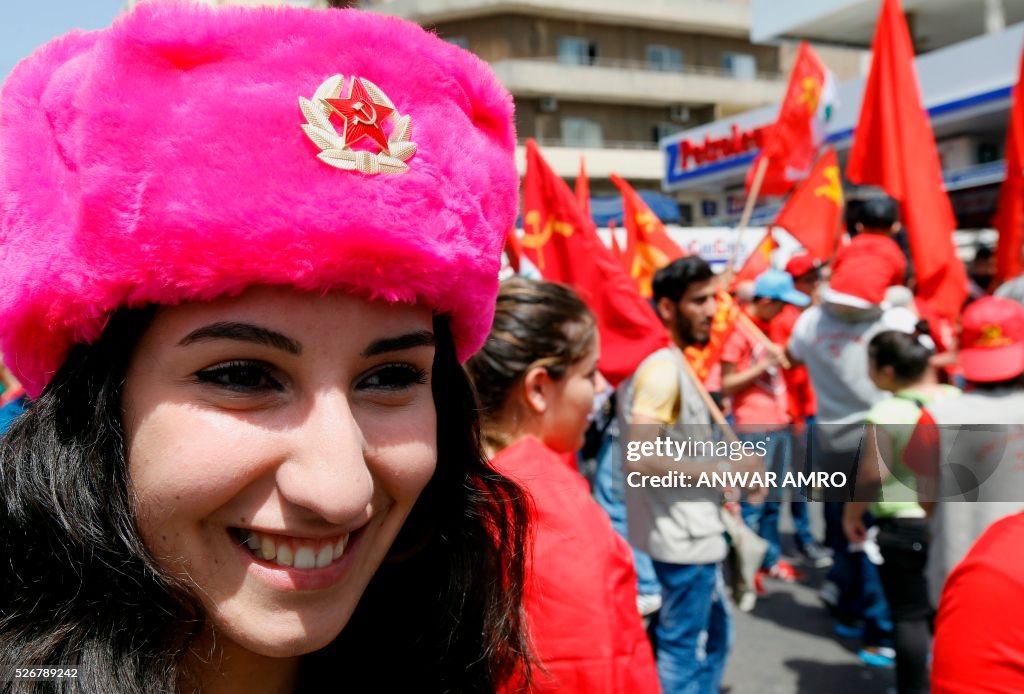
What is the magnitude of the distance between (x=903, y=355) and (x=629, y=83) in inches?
1252

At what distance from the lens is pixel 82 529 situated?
1.02m

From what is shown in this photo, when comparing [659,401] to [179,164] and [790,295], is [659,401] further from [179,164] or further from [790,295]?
[790,295]

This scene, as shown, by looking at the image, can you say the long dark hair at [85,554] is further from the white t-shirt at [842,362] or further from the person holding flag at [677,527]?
the white t-shirt at [842,362]

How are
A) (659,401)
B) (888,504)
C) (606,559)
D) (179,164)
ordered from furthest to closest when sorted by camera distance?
(888,504) → (659,401) → (606,559) → (179,164)

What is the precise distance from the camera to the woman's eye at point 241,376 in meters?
0.99

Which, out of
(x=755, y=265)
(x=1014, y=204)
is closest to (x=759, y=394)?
(x=1014, y=204)

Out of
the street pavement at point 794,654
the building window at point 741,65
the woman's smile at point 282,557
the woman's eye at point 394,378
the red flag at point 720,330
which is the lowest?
the street pavement at point 794,654

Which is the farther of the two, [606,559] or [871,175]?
[871,175]

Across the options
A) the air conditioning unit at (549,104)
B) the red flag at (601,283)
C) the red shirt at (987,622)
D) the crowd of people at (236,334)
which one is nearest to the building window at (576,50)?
the air conditioning unit at (549,104)

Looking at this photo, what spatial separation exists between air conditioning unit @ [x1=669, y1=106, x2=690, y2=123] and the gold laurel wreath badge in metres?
35.9

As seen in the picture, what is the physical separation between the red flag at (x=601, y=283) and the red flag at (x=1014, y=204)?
2.48 meters

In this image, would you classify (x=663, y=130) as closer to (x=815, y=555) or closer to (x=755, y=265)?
(x=755, y=265)

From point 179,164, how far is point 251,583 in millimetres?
507

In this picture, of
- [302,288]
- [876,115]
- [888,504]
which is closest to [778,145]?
[876,115]
